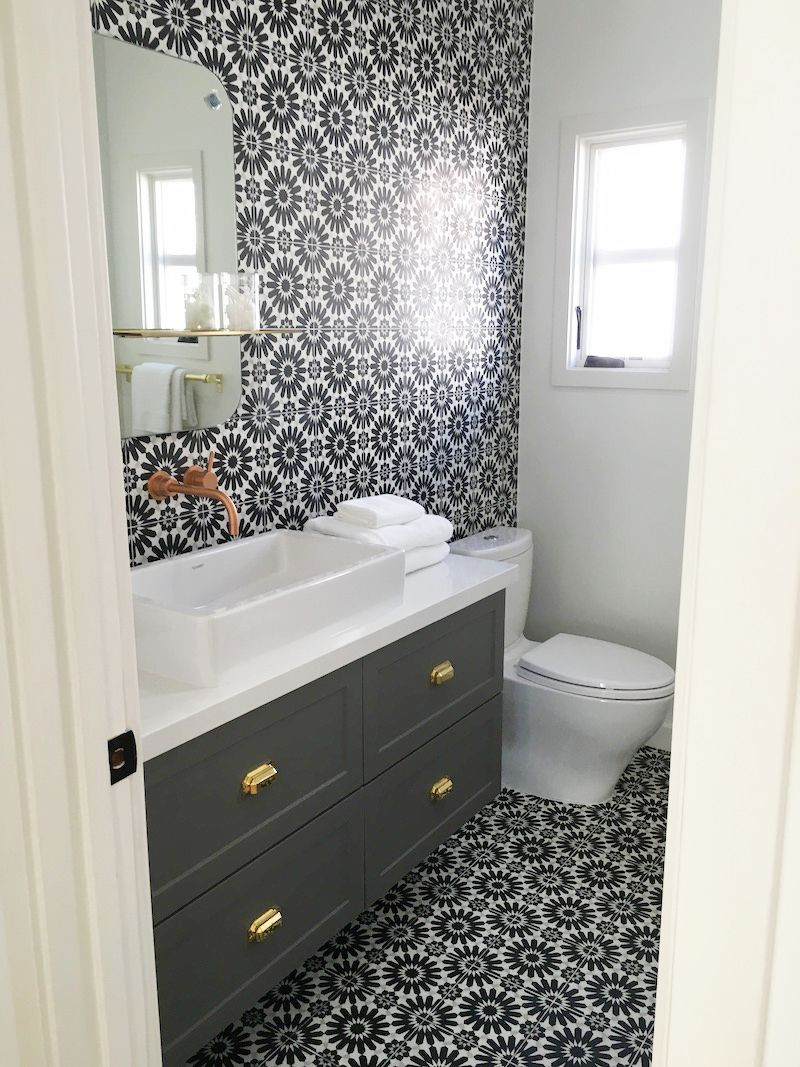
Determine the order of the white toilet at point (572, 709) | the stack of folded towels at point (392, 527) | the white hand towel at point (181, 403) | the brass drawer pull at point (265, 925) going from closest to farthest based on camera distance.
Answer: the brass drawer pull at point (265, 925)
the white hand towel at point (181, 403)
the stack of folded towels at point (392, 527)
the white toilet at point (572, 709)

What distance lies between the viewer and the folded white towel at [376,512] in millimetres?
2479

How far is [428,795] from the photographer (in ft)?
7.97

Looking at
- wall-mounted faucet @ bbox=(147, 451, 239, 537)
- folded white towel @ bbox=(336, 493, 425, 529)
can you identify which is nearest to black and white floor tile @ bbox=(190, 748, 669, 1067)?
folded white towel @ bbox=(336, 493, 425, 529)

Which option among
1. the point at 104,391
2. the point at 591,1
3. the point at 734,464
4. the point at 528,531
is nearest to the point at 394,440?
the point at 528,531

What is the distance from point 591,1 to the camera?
3.12 metres

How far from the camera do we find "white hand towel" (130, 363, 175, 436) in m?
2.12

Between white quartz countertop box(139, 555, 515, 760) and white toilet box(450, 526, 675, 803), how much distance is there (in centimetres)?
48

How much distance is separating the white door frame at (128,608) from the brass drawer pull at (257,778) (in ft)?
1.79

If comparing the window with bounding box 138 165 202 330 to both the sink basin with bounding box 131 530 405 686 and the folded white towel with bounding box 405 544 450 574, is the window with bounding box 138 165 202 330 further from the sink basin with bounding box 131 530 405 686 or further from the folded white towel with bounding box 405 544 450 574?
the folded white towel with bounding box 405 544 450 574

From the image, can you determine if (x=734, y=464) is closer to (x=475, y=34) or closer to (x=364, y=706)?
(x=364, y=706)

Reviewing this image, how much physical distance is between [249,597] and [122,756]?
1.06 metres

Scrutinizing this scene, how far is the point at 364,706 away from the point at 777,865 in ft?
5.04

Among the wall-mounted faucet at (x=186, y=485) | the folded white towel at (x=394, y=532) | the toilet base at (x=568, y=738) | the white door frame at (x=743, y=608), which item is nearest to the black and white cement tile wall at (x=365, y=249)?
the wall-mounted faucet at (x=186, y=485)

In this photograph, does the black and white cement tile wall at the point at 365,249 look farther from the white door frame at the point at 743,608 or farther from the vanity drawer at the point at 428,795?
the white door frame at the point at 743,608
